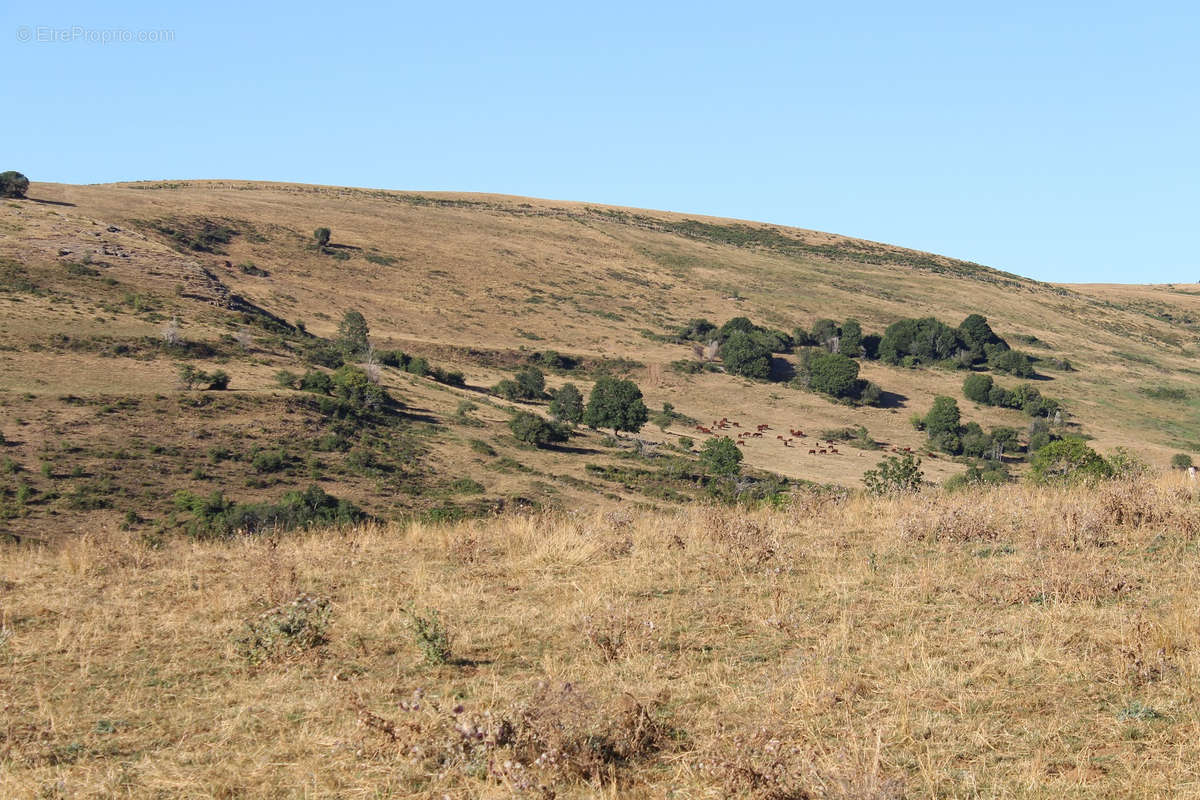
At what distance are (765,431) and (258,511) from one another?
131ft

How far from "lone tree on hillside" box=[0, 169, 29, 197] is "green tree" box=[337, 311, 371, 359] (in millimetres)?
31623

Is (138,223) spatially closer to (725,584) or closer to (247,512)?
(247,512)

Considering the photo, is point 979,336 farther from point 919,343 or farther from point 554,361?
point 554,361

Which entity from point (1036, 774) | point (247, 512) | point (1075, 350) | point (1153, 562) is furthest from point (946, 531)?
point (1075, 350)

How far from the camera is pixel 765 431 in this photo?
6619cm

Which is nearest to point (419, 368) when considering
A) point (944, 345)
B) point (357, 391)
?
point (357, 391)

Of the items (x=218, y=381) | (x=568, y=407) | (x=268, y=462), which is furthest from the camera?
(x=568, y=407)

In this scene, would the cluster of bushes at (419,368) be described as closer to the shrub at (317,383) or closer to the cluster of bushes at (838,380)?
the shrub at (317,383)

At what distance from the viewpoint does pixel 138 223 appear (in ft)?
275

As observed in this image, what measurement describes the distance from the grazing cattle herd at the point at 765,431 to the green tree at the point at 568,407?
28.2 feet

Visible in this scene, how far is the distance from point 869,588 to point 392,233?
10021 cm

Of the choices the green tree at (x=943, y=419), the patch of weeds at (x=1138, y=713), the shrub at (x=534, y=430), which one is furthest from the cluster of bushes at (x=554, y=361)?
the patch of weeds at (x=1138, y=713)

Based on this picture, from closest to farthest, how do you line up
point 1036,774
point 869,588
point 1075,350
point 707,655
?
1. point 1036,774
2. point 707,655
3. point 869,588
4. point 1075,350

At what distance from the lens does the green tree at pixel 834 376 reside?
76.6m
